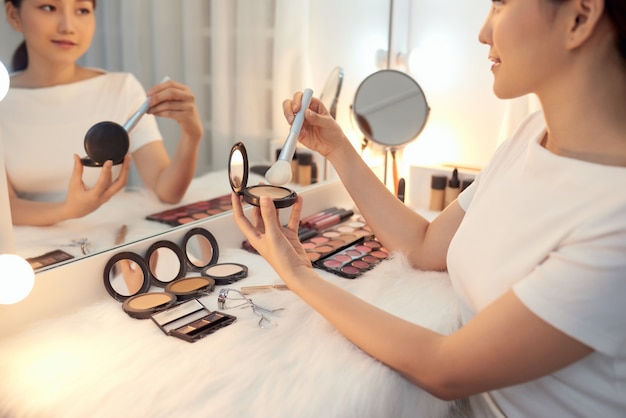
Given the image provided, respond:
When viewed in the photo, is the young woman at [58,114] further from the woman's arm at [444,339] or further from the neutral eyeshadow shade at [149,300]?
the woman's arm at [444,339]

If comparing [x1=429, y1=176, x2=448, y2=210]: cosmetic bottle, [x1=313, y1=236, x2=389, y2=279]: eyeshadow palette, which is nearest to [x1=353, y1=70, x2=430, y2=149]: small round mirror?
[x1=429, y1=176, x2=448, y2=210]: cosmetic bottle

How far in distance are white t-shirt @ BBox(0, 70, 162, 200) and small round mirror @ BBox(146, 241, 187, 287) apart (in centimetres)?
17

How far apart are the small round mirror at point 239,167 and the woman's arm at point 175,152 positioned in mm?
215

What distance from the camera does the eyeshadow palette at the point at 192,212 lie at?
3.74 ft

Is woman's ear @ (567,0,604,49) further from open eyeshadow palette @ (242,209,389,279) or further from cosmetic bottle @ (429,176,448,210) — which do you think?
cosmetic bottle @ (429,176,448,210)

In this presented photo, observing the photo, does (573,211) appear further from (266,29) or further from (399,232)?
(266,29)

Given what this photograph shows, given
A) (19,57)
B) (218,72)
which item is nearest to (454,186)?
(218,72)

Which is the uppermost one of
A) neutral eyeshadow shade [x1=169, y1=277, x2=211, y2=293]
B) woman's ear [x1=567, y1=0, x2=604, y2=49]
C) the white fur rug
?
woman's ear [x1=567, y1=0, x2=604, y2=49]

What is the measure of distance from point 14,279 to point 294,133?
0.48 m

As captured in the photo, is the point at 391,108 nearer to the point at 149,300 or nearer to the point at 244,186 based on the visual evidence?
the point at 244,186

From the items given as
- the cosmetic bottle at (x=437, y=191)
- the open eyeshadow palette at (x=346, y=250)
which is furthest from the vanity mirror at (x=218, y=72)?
the cosmetic bottle at (x=437, y=191)

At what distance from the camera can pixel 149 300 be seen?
93 cm

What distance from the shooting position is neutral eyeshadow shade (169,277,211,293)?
98 centimetres

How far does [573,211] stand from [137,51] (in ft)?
2.63
